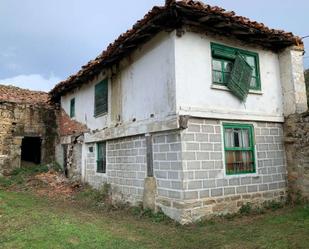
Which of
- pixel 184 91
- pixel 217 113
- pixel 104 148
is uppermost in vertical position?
pixel 184 91

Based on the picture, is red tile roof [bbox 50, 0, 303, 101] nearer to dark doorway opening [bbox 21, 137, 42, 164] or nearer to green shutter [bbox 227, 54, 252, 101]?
green shutter [bbox 227, 54, 252, 101]

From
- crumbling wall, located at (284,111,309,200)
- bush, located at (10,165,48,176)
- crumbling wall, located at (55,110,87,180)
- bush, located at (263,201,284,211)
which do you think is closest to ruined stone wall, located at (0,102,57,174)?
bush, located at (10,165,48,176)

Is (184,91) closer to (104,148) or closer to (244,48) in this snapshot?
(244,48)

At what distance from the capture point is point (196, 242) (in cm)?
598

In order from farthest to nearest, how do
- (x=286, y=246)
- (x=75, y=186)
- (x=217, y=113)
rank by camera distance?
(x=75, y=186) → (x=217, y=113) → (x=286, y=246)

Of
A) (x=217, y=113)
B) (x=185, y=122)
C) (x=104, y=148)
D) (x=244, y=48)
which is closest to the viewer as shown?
(x=185, y=122)

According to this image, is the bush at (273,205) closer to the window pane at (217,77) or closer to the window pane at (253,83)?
the window pane at (253,83)

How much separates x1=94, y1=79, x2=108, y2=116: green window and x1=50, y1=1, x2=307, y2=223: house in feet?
1.77

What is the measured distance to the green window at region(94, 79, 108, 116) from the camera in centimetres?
1114

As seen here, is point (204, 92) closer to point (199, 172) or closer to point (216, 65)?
point (216, 65)

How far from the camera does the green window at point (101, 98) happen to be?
1114cm

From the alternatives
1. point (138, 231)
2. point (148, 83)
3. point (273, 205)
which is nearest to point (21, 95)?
point (148, 83)

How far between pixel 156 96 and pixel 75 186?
6.12 meters

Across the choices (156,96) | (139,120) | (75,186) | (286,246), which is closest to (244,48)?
(156,96)
